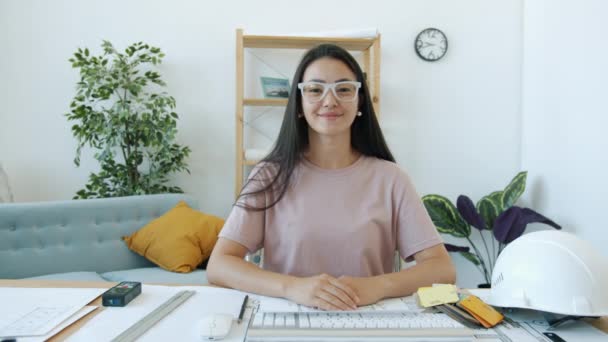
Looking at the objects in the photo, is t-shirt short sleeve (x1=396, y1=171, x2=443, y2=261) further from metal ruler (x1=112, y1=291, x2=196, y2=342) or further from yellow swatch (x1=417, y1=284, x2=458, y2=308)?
metal ruler (x1=112, y1=291, x2=196, y2=342)

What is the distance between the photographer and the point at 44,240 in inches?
91.0

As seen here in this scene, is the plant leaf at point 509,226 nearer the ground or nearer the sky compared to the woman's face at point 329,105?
nearer the ground

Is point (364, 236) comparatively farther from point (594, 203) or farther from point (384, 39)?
point (384, 39)

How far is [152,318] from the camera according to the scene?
0.87 metres

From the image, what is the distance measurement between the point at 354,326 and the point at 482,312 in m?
0.27

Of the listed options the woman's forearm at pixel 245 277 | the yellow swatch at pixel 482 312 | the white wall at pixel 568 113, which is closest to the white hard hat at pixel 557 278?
the yellow swatch at pixel 482 312

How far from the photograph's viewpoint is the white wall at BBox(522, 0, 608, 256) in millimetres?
2344

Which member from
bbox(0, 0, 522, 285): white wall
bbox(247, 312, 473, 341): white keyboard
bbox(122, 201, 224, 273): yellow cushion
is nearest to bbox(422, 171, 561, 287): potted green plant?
bbox(0, 0, 522, 285): white wall

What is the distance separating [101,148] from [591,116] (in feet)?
9.74

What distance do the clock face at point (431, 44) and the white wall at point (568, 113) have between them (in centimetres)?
59

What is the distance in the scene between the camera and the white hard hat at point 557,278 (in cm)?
82

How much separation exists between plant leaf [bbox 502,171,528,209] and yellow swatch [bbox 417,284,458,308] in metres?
2.12

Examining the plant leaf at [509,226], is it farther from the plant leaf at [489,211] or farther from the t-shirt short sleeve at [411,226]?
the t-shirt short sleeve at [411,226]

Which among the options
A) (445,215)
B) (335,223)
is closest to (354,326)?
(335,223)
